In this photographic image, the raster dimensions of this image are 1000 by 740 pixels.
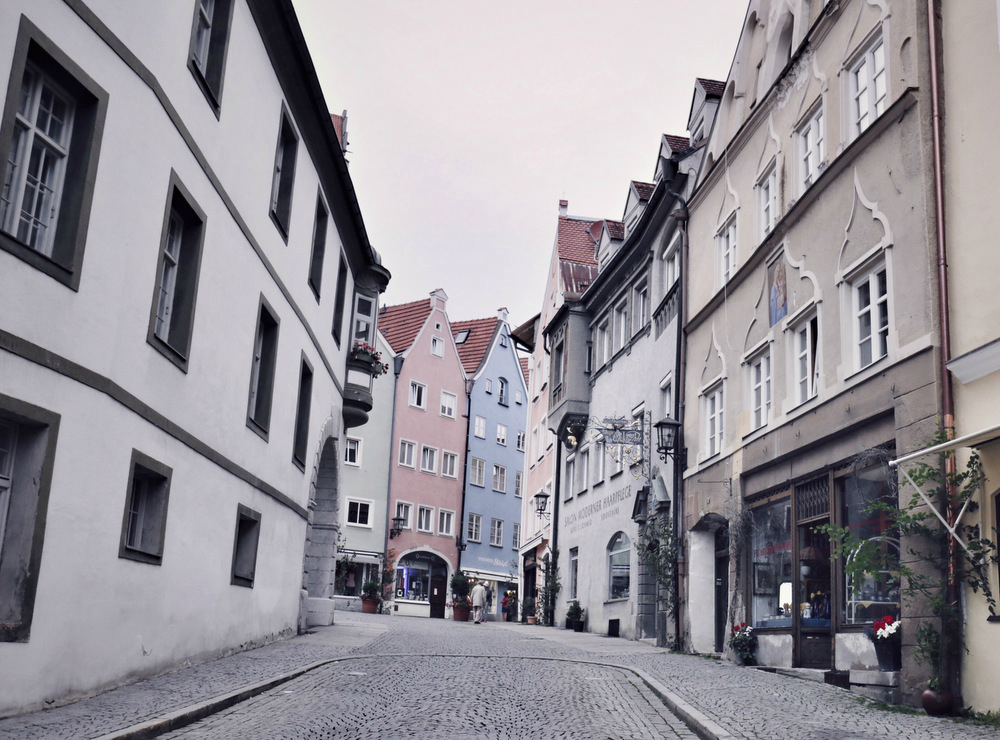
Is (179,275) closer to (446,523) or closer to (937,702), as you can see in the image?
(937,702)

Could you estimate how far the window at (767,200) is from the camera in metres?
17.2

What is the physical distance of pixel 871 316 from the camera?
1328cm

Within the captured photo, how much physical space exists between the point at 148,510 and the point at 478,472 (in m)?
46.0

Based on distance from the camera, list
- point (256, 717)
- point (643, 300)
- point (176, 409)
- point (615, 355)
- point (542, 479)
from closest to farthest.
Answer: point (256, 717), point (176, 409), point (643, 300), point (615, 355), point (542, 479)

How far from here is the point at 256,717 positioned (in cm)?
937

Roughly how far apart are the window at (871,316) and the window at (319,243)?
32.3ft

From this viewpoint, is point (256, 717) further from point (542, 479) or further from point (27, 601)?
point (542, 479)

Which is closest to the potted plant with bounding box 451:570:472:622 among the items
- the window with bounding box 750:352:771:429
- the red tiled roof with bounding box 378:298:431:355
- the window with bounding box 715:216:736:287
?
the red tiled roof with bounding box 378:298:431:355

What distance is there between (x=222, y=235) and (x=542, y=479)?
27.0 meters

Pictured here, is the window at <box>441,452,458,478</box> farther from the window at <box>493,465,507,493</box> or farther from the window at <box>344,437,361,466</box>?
the window at <box>344,437,361,466</box>

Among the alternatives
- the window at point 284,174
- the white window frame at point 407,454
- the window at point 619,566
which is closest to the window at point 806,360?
the window at point 284,174

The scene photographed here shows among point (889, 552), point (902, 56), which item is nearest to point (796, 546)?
point (889, 552)

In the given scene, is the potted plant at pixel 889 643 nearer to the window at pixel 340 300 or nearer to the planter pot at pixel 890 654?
the planter pot at pixel 890 654

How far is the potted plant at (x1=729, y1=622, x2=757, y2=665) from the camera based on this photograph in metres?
16.7
